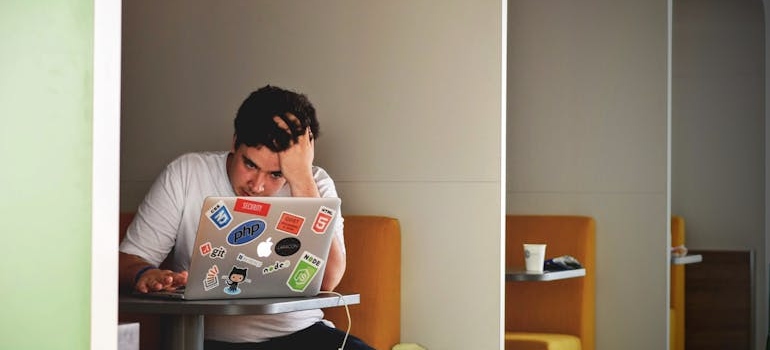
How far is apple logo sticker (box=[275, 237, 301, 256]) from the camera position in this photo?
8.72ft

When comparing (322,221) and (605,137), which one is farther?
(605,137)

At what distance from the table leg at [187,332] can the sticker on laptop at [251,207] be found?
0.27m

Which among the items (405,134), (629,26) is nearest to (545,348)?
(405,134)

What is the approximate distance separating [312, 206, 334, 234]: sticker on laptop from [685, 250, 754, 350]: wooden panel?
521 cm

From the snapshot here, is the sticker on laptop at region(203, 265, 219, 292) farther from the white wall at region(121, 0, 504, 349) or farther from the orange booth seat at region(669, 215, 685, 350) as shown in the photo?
the orange booth seat at region(669, 215, 685, 350)

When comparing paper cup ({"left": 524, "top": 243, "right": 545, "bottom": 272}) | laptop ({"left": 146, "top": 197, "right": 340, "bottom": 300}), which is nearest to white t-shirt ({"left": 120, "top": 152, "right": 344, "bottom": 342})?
A: laptop ({"left": 146, "top": 197, "right": 340, "bottom": 300})

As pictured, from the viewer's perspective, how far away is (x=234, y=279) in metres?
2.62

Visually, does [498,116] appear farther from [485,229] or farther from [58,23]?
[58,23]

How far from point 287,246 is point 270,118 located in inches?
29.1

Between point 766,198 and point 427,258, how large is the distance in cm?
396

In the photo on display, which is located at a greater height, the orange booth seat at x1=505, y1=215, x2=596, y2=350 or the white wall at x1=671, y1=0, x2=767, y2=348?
the white wall at x1=671, y1=0, x2=767, y2=348

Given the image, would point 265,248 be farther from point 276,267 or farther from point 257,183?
point 257,183

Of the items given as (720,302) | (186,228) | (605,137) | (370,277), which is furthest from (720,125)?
(186,228)

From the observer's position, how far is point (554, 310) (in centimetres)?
502
